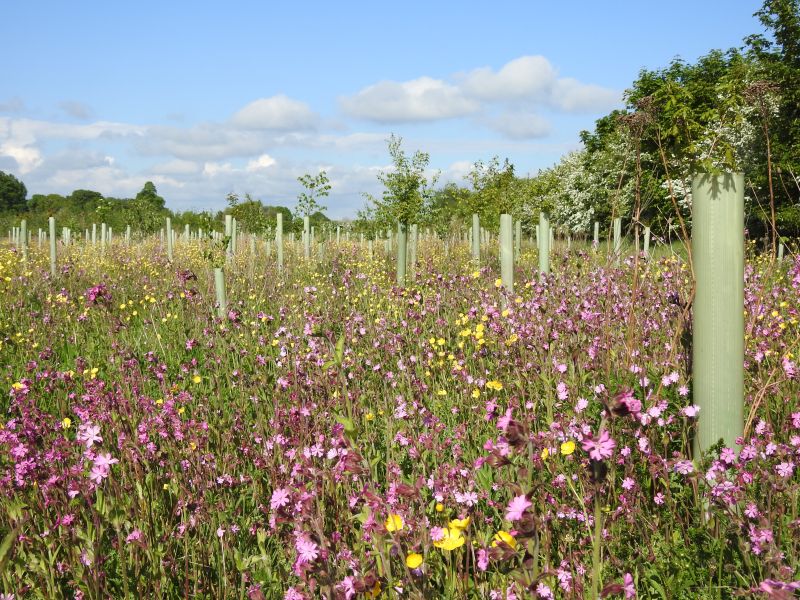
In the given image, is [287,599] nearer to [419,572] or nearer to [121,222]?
[419,572]

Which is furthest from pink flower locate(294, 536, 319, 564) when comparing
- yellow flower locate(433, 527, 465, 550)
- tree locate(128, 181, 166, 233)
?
tree locate(128, 181, 166, 233)

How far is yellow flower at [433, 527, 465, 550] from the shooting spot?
1576 millimetres

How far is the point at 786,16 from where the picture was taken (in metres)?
24.6

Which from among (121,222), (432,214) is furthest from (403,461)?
(121,222)

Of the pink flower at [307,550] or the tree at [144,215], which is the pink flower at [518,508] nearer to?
the pink flower at [307,550]

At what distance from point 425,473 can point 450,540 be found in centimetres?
129

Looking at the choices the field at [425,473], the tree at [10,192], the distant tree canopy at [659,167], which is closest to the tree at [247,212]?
the distant tree canopy at [659,167]

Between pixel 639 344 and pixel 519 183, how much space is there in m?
16.7

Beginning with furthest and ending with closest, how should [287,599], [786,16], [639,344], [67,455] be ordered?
[786,16], [639,344], [67,455], [287,599]

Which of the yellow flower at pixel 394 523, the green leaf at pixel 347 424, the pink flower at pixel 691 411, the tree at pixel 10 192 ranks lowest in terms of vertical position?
the yellow flower at pixel 394 523

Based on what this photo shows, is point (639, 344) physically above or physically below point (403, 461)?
above

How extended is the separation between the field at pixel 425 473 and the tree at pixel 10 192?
4840 inches

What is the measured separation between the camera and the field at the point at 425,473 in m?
1.87

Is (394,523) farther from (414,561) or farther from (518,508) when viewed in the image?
(518,508)
